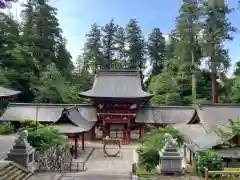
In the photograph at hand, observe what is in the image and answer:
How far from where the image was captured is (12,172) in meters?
13.1

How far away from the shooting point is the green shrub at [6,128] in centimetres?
2931

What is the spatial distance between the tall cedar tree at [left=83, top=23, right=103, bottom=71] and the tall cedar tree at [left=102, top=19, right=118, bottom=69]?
1.26 m

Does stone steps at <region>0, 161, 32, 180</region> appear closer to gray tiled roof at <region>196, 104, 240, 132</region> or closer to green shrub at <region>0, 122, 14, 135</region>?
gray tiled roof at <region>196, 104, 240, 132</region>

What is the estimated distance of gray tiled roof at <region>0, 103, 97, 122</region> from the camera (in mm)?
31422

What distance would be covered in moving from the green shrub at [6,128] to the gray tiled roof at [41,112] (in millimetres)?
987

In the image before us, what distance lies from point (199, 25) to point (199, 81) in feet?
28.8

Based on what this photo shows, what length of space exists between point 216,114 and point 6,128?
18526 millimetres

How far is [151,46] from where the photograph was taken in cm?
6388

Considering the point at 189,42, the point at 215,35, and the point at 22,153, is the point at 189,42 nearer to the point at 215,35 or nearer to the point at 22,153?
the point at 215,35

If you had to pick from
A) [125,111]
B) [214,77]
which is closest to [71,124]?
[125,111]

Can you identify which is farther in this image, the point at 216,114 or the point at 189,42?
the point at 189,42

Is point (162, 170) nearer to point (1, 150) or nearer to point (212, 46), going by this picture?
point (1, 150)

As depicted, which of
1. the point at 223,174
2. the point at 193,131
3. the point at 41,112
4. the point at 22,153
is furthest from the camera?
the point at 41,112

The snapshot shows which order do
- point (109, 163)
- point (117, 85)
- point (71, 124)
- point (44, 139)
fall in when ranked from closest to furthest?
point (44, 139) → point (109, 163) → point (71, 124) → point (117, 85)
